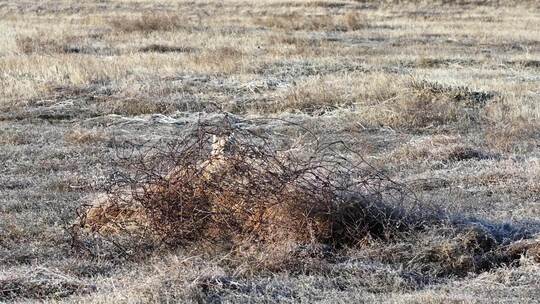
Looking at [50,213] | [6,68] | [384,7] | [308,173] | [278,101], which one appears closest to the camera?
[308,173]

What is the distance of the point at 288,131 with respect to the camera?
1259 centimetres

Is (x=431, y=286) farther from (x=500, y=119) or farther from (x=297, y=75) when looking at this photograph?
(x=297, y=75)

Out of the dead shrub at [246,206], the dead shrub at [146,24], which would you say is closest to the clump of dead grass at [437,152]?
the dead shrub at [246,206]

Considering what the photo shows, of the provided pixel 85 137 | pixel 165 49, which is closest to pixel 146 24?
pixel 165 49

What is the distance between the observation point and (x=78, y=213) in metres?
7.44

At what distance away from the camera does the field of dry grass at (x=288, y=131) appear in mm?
5980

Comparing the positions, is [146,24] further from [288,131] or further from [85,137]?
[85,137]

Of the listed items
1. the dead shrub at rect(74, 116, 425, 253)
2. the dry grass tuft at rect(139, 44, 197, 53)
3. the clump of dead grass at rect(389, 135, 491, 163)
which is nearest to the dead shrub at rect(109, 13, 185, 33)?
the dry grass tuft at rect(139, 44, 197, 53)

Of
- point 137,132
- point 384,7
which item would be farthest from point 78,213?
point 384,7

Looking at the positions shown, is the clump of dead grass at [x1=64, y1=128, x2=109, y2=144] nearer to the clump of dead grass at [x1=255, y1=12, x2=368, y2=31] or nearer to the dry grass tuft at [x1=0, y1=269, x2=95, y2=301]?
the dry grass tuft at [x1=0, y1=269, x2=95, y2=301]

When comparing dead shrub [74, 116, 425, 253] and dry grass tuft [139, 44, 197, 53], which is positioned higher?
dead shrub [74, 116, 425, 253]

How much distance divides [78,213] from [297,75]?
34.0 ft

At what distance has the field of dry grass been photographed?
19.6 ft

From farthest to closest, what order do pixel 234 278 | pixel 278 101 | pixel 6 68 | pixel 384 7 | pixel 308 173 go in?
pixel 384 7, pixel 6 68, pixel 278 101, pixel 308 173, pixel 234 278
